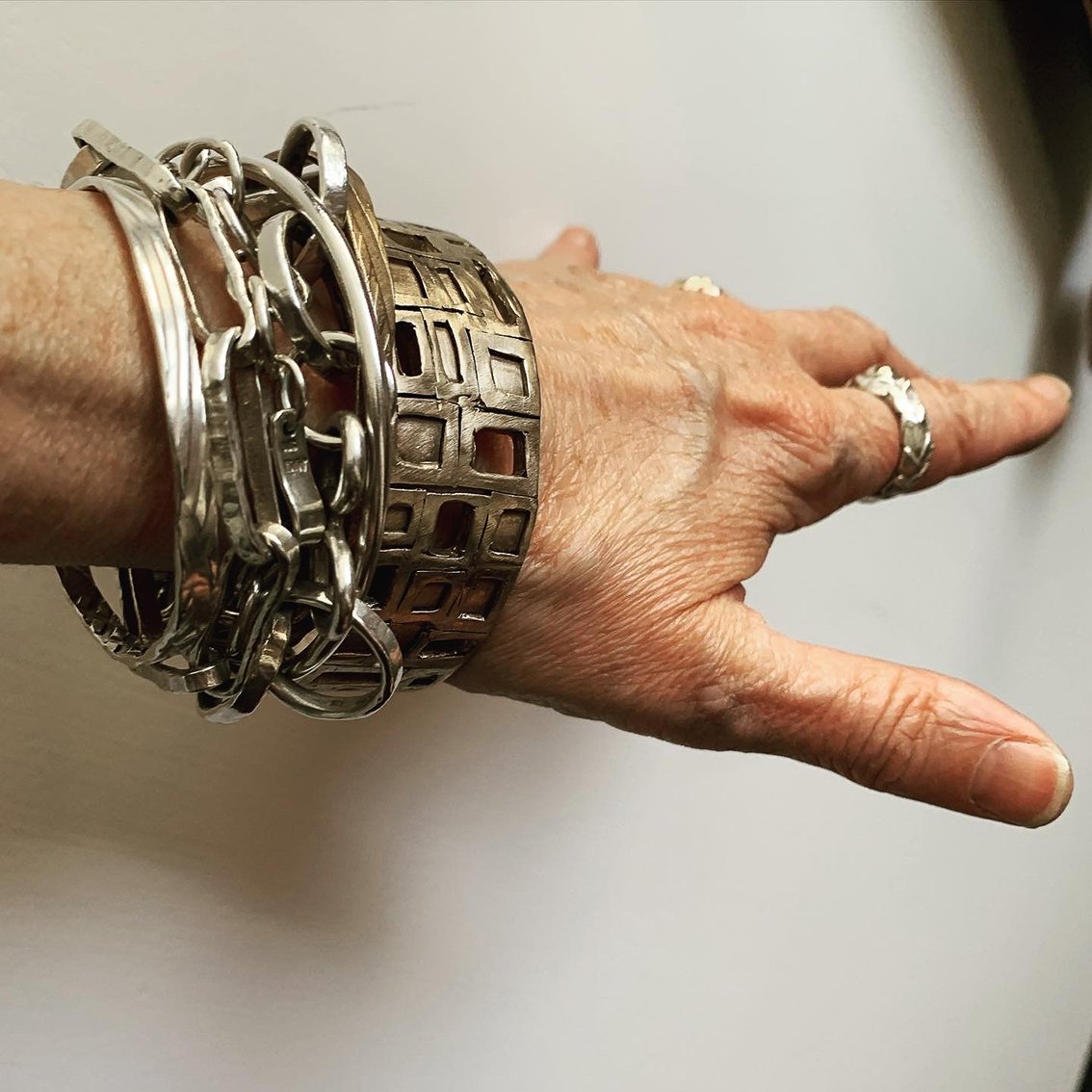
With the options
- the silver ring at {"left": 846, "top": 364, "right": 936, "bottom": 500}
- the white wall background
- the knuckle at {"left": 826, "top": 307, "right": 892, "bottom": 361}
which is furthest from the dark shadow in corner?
the silver ring at {"left": 846, "top": 364, "right": 936, "bottom": 500}

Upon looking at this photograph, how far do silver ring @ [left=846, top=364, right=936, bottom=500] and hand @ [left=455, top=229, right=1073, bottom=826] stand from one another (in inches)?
5.4

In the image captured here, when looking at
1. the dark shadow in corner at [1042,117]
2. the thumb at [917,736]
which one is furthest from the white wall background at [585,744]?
the thumb at [917,736]

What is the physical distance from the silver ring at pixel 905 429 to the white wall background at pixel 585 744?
19cm

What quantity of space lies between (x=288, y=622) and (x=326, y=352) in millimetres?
131

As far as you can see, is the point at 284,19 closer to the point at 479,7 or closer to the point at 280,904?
the point at 479,7

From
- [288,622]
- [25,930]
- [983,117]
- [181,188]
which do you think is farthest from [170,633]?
[983,117]

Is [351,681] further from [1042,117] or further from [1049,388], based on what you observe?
[1042,117]

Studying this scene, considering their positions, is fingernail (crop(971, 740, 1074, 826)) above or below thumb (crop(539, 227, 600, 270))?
below

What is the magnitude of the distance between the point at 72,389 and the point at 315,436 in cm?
12

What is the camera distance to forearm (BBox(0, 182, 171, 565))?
437 mm

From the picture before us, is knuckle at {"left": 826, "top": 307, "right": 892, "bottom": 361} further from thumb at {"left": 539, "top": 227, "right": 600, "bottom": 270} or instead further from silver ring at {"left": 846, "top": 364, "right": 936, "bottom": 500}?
thumb at {"left": 539, "top": 227, "right": 600, "bottom": 270}

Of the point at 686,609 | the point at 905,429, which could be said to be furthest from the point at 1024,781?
the point at 905,429

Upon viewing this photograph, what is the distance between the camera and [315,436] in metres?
0.43

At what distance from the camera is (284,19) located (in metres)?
0.68
